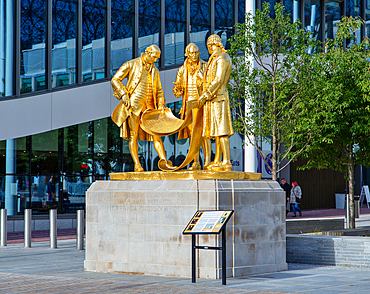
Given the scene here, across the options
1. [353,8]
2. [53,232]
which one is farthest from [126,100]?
[353,8]

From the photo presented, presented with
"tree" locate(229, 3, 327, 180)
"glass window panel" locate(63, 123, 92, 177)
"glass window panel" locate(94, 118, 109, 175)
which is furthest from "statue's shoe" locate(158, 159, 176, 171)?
"glass window panel" locate(94, 118, 109, 175)

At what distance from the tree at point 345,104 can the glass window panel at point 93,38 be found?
10.0 metres

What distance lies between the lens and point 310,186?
3594cm

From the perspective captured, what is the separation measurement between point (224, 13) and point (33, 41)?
1040 cm

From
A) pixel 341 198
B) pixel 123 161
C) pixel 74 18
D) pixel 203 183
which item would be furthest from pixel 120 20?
pixel 341 198

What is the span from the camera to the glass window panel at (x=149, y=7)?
1011 inches

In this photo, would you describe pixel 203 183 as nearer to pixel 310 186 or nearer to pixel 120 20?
pixel 120 20

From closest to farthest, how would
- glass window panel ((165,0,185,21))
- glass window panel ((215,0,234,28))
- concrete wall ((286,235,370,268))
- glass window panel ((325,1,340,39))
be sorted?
1. concrete wall ((286,235,370,268))
2. glass window panel ((165,0,185,21))
3. glass window panel ((215,0,234,28))
4. glass window panel ((325,1,340,39))

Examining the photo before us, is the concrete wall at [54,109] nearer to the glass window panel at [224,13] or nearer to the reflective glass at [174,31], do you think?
the reflective glass at [174,31]

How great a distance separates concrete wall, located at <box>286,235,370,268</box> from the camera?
10609mm

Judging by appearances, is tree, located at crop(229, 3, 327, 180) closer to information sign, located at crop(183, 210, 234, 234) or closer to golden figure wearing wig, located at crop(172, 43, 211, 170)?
golden figure wearing wig, located at crop(172, 43, 211, 170)

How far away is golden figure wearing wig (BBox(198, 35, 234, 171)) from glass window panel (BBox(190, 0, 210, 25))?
17.6m

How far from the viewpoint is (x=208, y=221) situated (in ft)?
28.2

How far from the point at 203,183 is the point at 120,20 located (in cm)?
1698
